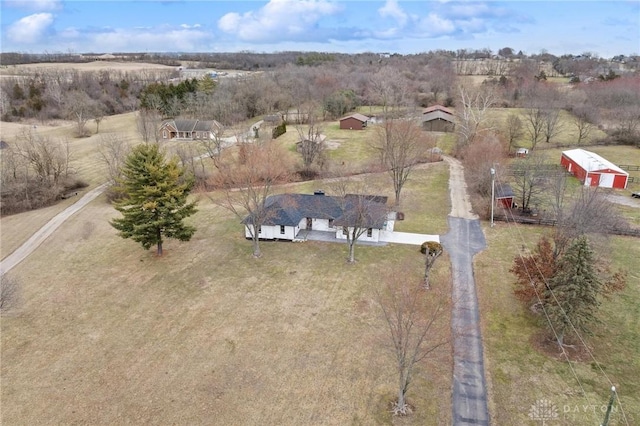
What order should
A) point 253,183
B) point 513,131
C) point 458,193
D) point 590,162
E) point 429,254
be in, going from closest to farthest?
1. point 429,254
2. point 253,183
3. point 458,193
4. point 590,162
5. point 513,131

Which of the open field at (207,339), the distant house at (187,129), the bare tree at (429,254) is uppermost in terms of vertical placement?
the distant house at (187,129)

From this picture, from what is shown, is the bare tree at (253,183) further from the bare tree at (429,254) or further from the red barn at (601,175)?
the red barn at (601,175)

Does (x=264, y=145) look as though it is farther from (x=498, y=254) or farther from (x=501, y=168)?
(x=498, y=254)

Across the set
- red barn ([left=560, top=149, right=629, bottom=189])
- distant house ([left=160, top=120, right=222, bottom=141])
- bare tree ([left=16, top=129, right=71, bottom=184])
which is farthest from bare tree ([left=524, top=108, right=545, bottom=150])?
bare tree ([left=16, top=129, right=71, bottom=184])

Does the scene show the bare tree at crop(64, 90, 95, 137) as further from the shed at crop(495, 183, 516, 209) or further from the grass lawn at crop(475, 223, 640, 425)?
the grass lawn at crop(475, 223, 640, 425)

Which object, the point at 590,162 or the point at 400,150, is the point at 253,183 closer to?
the point at 400,150

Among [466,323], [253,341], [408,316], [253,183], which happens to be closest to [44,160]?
[253,183]

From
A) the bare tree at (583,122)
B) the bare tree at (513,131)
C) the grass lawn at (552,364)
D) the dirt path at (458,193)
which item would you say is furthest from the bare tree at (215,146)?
the bare tree at (583,122)
